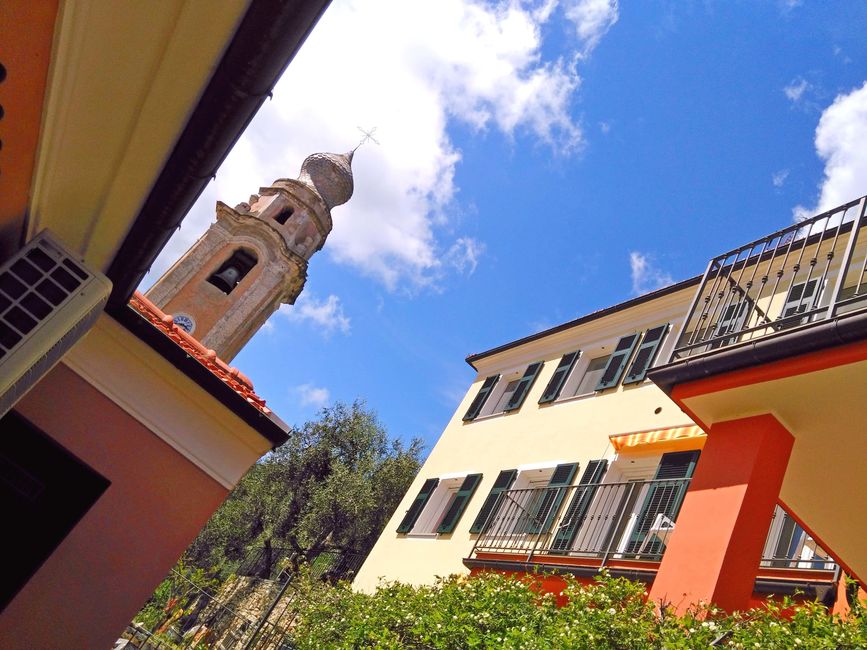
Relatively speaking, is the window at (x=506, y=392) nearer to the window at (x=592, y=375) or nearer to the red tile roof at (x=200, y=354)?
the window at (x=592, y=375)

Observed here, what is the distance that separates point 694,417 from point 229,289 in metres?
20.8

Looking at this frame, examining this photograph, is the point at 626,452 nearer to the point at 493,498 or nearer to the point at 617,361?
the point at 617,361

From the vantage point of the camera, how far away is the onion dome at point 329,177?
93.8ft

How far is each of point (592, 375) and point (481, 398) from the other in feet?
12.0

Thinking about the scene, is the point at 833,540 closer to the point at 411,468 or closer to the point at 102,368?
the point at 102,368

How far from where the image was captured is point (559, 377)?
1412cm

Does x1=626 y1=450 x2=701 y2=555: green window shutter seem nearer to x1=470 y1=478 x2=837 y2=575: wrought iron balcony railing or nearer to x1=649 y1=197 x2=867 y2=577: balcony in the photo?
x1=470 y1=478 x2=837 y2=575: wrought iron balcony railing

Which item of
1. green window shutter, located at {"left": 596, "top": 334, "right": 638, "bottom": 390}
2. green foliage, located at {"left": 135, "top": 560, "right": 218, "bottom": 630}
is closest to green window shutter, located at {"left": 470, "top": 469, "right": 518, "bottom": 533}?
green window shutter, located at {"left": 596, "top": 334, "right": 638, "bottom": 390}

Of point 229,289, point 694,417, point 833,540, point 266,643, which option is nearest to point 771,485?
point 694,417

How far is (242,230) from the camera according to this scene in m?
24.5

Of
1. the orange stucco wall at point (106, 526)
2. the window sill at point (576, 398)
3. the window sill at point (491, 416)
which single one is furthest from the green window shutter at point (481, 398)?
the orange stucco wall at point (106, 526)

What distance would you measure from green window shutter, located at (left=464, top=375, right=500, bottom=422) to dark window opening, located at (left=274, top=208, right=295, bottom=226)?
13.9 meters

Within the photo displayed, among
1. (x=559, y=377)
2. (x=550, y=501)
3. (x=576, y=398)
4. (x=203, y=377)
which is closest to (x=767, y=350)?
(x=203, y=377)

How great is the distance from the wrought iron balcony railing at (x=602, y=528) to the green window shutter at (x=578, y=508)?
0.05 feet
